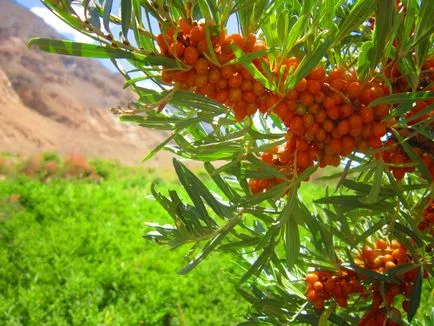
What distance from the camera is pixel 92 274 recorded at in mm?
2715

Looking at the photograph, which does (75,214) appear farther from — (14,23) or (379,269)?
(14,23)

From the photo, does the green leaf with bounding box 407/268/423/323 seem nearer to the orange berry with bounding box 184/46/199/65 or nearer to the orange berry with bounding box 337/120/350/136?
the orange berry with bounding box 337/120/350/136

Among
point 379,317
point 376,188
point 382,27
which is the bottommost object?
point 379,317

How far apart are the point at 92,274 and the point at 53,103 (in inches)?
734

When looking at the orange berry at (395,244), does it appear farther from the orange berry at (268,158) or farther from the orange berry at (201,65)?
the orange berry at (201,65)

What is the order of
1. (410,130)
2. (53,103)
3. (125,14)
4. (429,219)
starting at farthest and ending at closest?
(53,103), (429,219), (410,130), (125,14)

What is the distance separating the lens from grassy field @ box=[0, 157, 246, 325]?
7.79 feet

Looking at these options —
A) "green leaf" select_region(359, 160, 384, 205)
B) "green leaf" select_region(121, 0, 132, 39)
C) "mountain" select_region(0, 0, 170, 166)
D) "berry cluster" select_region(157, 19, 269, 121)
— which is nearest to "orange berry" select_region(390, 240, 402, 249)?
"green leaf" select_region(359, 160, 384, 205)

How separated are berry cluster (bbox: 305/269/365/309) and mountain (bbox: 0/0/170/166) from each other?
1557 cm

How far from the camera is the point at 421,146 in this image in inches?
18.3

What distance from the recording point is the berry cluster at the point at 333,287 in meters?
0.57

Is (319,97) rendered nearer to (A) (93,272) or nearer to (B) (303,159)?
(B) (303,159)

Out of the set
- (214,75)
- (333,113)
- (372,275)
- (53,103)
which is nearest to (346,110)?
(333,113)

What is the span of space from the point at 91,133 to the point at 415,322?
19444 millimetres
